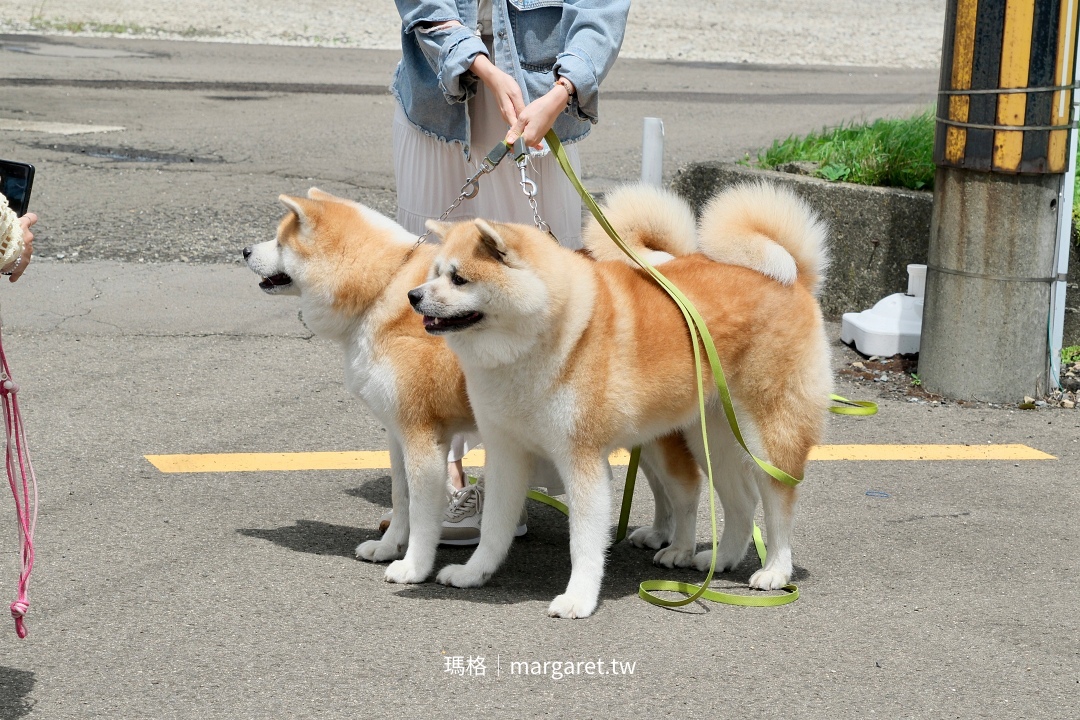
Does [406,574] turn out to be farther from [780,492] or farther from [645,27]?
[645,27]

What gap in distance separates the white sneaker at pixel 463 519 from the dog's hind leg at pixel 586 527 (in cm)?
Result: 74

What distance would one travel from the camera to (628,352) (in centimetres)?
361

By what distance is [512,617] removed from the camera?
12.1ft

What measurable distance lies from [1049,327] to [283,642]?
397cm

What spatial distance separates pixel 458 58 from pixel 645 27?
1938 cm

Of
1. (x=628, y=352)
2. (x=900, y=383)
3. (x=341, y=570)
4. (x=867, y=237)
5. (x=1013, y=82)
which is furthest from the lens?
(x=867, y=237)

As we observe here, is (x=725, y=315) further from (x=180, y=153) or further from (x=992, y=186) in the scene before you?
(x=180, y=153)

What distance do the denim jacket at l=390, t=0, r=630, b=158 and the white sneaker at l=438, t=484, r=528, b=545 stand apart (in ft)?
4.02

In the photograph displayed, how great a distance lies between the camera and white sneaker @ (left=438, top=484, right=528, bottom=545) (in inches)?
173

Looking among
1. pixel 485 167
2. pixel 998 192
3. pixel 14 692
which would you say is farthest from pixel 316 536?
pixel 998 192

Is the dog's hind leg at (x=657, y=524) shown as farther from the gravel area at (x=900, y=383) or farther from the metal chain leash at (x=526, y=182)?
the gravel area at (x=900, y=383)

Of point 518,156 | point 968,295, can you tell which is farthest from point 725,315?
point 968,295

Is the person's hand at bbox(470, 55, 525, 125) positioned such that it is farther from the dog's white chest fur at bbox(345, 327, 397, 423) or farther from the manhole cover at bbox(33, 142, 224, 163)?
the manhole cover at bbox(33, 142, 224, 163)

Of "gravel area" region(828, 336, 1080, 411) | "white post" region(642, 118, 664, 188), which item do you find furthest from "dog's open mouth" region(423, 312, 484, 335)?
"white post" region(642, 118, 664, 188)
